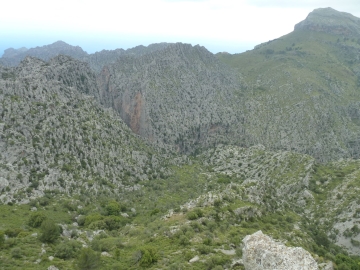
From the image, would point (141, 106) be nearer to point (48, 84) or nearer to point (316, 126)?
point (48, 84)

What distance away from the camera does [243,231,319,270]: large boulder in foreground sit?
82.1 ft

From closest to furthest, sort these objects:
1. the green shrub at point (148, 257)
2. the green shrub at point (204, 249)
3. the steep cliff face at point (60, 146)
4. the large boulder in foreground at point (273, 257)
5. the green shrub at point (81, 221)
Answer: the large boulder in foreground at point (273, 257), the green shrub at point (148, 257), the green shrub at point (204, 249), the green shrub at point (81, 221), the steep cliff face at point (60, 146)

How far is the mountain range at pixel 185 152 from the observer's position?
4991cm

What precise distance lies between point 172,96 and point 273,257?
136735 mm

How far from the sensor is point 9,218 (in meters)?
55.0

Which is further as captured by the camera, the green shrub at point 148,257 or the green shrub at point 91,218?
the green shrub at point 91,218

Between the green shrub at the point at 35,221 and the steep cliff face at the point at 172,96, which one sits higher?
the steep cliff face at the point at 172,96

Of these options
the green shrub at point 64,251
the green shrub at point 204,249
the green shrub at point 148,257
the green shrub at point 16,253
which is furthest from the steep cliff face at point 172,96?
the green shrub at point 16,253

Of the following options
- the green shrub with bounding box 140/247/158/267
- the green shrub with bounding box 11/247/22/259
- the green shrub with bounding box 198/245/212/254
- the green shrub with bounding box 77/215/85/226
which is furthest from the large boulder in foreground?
the green shrub with bounding box 77/215/85/226

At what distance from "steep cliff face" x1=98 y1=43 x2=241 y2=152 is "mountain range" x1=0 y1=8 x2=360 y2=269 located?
0.73 m

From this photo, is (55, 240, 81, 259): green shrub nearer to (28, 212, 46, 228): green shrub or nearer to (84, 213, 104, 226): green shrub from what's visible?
(28, 212, 46, 228): green shrub

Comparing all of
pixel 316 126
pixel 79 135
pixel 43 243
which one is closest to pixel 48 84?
pixel 79 135

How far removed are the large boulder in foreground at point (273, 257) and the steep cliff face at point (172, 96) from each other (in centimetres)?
11549

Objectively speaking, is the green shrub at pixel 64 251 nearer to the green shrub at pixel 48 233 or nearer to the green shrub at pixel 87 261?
the green shrub at pixel 48 233
